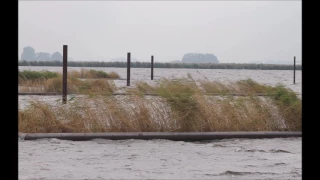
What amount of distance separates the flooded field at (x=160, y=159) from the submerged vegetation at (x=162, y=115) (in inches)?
31.8

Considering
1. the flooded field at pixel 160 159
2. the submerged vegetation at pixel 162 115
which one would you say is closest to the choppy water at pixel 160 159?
the flooded field at pixel 160 159

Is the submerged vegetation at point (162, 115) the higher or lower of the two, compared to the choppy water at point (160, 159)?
higher

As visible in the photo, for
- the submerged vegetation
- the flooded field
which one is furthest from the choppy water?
the submerged vegetation

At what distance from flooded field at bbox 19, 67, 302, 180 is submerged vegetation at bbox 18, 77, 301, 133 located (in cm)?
81

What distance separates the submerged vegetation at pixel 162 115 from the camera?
29.6 ft

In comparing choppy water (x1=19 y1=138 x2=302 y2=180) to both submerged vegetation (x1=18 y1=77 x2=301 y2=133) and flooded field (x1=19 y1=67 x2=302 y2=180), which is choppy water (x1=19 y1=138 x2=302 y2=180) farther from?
submerged vegetation (x1=18 y1=77 x2=301 y2=133)

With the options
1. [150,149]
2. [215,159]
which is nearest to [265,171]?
[215,159]

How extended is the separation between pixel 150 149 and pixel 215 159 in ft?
3.76

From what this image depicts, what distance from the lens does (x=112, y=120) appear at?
29.8 feet

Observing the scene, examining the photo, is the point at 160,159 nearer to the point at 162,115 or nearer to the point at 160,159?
the point at 160,159

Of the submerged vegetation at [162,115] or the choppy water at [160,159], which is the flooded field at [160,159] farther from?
the submerged vegetation at [162,115]

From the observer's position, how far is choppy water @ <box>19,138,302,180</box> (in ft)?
19.1

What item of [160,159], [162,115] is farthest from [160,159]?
[162,115]
